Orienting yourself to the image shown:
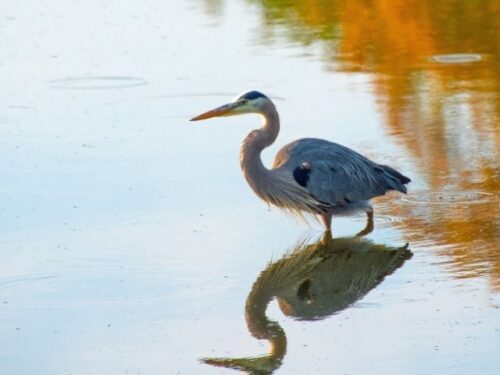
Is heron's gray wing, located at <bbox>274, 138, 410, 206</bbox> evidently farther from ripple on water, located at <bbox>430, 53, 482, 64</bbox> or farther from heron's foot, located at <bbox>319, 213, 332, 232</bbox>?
ripple on water, located at <bbox>430, 53, 482, 64</bbox>

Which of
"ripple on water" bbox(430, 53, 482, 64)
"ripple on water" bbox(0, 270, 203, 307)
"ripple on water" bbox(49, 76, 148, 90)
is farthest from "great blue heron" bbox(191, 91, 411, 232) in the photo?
"ripple on water" bbox(430, 53, 482, 64)

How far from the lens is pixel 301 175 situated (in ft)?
30.5

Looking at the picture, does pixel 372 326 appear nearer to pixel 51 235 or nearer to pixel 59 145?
pixel 51 235

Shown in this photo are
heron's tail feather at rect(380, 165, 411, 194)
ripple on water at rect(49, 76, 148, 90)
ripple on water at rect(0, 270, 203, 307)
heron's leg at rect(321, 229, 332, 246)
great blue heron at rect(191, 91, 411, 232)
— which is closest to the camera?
ripple on water at rect(0, 270, 203, 307)

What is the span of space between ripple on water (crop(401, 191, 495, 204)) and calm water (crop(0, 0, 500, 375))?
4cm

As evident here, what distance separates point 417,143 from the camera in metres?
11.0

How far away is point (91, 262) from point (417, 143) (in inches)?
138

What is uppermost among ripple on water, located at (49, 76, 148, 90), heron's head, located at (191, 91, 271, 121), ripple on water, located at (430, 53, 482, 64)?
heron's head, located at (191, 91, 271, 121)

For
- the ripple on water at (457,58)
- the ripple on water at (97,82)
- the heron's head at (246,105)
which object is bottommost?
the ripple on water at (97,82)

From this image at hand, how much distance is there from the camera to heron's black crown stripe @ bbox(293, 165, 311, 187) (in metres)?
9.28

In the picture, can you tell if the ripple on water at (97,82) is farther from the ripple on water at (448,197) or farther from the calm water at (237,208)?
the ripple on water at (448,197)

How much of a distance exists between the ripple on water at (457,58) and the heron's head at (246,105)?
4.98 meters

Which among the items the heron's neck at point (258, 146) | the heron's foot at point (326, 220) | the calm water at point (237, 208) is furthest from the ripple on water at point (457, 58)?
the heron's foot at point (326, 220)

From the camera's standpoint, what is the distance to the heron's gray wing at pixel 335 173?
927cm
